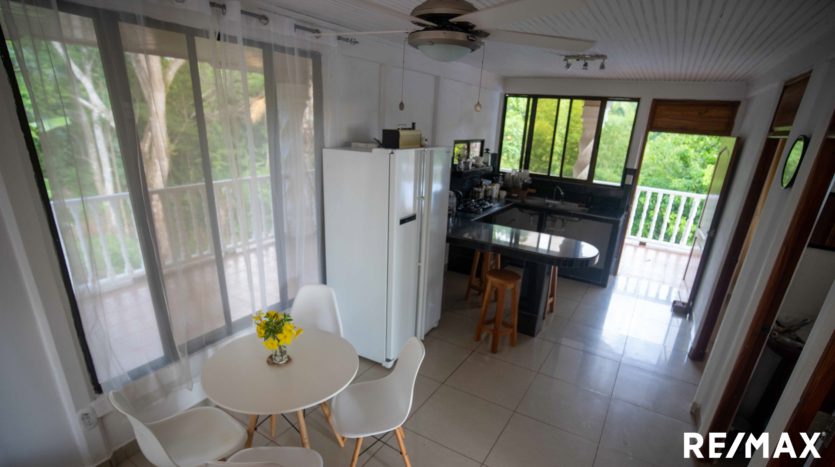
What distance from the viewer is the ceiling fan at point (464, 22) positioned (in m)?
1.15

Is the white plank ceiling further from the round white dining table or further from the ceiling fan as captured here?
the round white dining table

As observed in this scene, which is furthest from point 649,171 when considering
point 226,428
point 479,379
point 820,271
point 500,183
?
point 226,428

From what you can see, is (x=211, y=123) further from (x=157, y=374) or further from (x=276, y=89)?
(x=157, y=374)

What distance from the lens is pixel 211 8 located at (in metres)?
2.13

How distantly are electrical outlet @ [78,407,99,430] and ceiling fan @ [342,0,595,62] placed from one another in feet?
7.89

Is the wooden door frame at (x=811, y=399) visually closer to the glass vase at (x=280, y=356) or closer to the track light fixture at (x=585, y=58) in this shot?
the glass vase at (x=280, y=356)

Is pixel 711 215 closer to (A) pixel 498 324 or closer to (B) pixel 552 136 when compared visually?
(B) pixel 552 136

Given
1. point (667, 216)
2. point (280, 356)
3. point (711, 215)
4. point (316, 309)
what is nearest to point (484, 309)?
point (316, 309)

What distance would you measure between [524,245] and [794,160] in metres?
1.81

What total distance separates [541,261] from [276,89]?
2.41m

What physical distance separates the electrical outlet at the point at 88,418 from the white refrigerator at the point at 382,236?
1.62m

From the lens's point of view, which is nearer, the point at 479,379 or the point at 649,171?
the point at 479,379

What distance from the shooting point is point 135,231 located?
2.00m

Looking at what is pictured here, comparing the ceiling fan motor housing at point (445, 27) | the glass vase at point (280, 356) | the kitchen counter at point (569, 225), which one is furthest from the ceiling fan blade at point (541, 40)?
the kitchen counter at point (569, 225)
